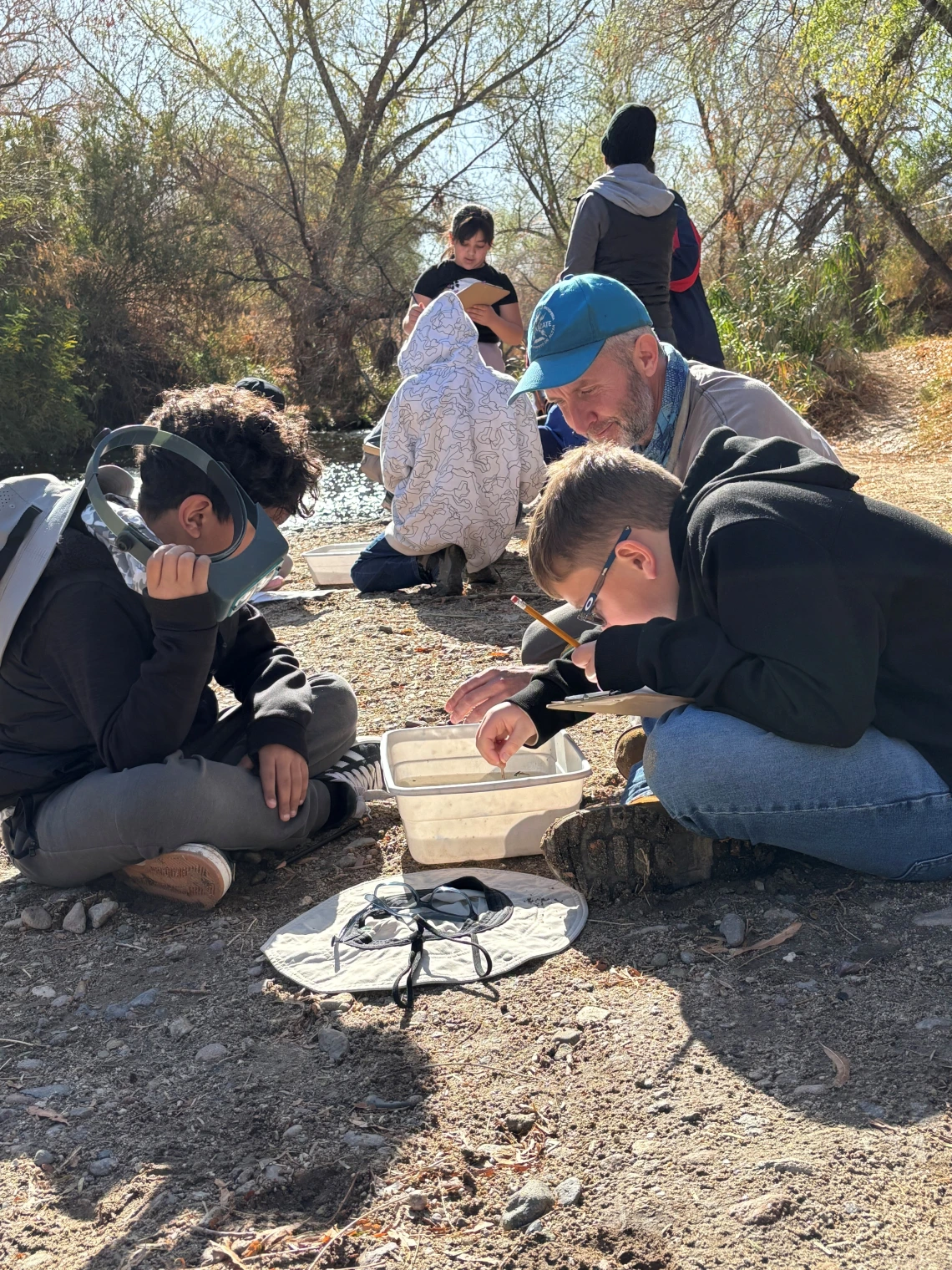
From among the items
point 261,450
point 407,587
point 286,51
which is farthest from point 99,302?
point 261,450

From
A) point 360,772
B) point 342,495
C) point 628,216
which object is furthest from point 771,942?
point 342,495

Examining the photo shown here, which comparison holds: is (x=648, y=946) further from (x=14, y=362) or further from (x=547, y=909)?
(x=14, y=362)

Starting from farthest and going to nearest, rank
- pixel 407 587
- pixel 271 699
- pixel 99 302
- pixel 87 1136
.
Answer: pixel 99 302, pixel 407 587, pixel 271 699, pixel 87 1136

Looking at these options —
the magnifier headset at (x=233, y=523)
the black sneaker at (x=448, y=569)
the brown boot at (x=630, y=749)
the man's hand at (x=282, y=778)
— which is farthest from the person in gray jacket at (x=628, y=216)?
the man's hand at (x=282, y=778)

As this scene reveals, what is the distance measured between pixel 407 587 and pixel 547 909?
9.94ft

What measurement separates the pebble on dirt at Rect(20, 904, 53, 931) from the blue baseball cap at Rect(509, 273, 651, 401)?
1.55 m

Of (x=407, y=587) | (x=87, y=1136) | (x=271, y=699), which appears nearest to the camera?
(x=87, y=1136)

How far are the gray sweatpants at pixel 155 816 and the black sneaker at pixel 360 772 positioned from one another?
0.18 meters

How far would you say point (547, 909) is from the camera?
210 centimetres

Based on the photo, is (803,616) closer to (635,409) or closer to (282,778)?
(635,409)

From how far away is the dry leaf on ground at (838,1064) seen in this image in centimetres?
150

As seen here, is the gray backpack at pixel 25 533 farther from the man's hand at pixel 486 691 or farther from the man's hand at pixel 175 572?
the man's hand at pixel 486 691

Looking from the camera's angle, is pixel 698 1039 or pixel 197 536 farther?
pixel 197 536

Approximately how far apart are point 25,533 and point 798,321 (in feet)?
30.5
